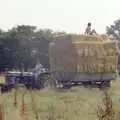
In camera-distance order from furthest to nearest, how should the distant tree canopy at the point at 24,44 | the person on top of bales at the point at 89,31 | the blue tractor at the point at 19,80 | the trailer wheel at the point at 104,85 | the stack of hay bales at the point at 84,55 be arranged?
1. the distant tree canopy at the point at 24,44
2. the blue tractor at the point at 19,80
3. the person on top of bales at the point at 89,31
4. the trailer wheel at the point at 104,85
5. the stack of hay bales at the point at 84,55

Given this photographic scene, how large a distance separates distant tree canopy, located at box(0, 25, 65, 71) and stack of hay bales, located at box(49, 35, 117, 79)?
1473 cm

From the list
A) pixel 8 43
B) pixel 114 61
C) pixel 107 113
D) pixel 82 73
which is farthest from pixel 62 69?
pixel 8 43

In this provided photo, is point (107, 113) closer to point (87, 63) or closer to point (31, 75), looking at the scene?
point (87, 63)

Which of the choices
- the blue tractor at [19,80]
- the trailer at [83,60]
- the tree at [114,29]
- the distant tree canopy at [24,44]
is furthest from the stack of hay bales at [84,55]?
the tree at [114,29]

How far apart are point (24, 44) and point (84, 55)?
2665cm

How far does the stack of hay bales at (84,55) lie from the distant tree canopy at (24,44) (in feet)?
48.3

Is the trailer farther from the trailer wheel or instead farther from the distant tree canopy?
the distant tree canopy

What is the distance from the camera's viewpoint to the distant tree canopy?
41016 millimetres

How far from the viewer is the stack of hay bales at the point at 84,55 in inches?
892

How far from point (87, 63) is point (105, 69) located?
118cm

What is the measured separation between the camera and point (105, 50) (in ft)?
76.0

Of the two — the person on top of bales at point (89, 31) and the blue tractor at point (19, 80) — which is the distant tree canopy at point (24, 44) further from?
the person on top of bales at point (89, 31)

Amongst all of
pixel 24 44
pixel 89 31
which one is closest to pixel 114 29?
pixel 24 44

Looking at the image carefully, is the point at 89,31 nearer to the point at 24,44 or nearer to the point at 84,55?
the point at 84,55
